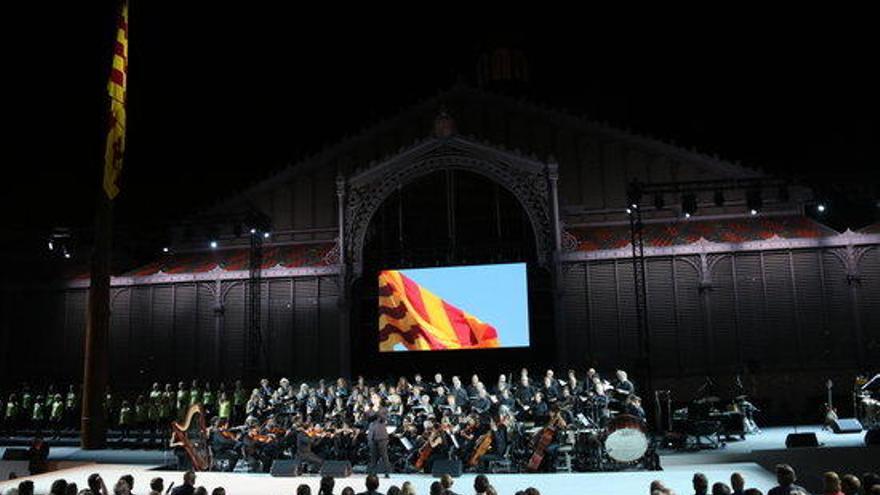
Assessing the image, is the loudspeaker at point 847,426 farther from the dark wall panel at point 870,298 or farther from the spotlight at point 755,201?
the spotlight at point 755,201

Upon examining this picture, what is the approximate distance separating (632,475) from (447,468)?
3.15 m

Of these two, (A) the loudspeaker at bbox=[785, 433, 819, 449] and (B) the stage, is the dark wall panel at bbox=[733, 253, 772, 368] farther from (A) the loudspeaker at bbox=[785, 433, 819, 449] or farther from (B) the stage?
(A) the loudspeaker at bbox=[785, 433, 819, 449]

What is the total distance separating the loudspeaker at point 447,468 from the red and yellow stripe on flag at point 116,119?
11041 millimetres

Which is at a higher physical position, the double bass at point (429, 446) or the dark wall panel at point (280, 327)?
the dark wall panel at point (280, 327)

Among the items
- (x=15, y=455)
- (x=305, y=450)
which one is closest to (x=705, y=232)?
(x=305, y=450)

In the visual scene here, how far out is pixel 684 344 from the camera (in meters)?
19.8

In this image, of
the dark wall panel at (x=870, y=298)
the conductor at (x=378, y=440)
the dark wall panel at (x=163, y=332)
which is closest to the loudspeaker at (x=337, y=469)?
the conductor at (x=378, y=440)

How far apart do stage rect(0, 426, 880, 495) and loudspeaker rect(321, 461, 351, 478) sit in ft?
0.51

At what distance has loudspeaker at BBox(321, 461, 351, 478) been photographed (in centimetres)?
1336

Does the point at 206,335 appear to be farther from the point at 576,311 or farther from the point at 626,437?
the point at 626,437

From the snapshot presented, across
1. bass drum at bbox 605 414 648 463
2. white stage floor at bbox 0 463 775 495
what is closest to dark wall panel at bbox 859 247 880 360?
white stage floor at bbox 0 463 775 495

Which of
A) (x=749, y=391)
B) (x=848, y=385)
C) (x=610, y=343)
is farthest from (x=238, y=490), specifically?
(x=848, y=385)

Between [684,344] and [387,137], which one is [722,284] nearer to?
[684,344]

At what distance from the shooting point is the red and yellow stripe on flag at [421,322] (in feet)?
66.2
